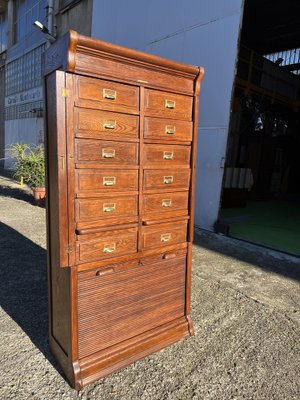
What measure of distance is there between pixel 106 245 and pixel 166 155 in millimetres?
768

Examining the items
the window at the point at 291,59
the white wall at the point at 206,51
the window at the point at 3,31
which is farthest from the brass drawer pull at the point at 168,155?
the window at the point at 3,31

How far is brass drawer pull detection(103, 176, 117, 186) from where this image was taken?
1903 millimetres

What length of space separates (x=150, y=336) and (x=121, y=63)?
1.91 meters

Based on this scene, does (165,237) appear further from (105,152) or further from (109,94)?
(109,94)

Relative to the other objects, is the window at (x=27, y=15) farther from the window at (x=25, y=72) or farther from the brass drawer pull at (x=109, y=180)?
the brass drawer pull at (x=109, y=180)

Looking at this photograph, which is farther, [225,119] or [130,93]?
[225,119]

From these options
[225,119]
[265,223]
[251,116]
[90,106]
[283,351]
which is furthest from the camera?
[251,116]

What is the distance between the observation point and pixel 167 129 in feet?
6.98

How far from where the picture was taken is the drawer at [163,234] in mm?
2152

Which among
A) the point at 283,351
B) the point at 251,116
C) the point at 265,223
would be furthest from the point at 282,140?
the point at 283,351

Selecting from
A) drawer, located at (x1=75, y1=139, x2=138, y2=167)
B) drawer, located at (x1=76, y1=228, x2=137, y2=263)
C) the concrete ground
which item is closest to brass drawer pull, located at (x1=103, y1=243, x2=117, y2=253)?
drawer, located at (x1=76, y1=228, x2=137, y2=263)

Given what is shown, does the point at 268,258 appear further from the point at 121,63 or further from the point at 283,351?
the point at 121,63

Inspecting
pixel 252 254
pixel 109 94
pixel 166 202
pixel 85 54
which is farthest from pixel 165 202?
pixel 252 254

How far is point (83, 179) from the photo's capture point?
1812mm
